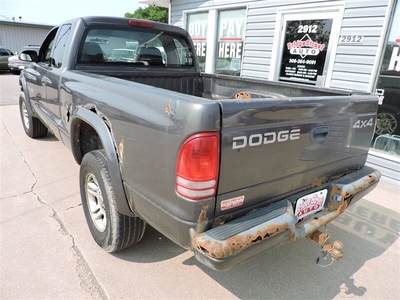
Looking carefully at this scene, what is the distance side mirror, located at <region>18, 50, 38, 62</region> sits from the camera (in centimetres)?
415

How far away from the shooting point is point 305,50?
17.7 feet

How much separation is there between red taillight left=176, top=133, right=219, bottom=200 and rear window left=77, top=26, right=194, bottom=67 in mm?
2205

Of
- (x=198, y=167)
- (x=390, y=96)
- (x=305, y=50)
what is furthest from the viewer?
(x=305, y=50)

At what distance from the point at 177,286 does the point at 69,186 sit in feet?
7.04

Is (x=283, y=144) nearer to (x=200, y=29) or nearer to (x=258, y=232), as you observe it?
(x=258, y=232)

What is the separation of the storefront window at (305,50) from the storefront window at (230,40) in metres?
1.33

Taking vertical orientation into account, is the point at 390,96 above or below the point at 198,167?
above

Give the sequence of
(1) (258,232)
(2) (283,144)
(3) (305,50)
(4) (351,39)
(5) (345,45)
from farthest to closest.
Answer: (3) (305,50) → (5) (345,45) → (4) (351,39) → (2) (283,144) → (1) (258,232)

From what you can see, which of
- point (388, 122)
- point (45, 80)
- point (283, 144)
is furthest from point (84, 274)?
point (388, 122)

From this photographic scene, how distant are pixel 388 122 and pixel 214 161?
165 inches

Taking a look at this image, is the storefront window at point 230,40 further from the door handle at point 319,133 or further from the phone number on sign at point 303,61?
the door handle at point 319,133

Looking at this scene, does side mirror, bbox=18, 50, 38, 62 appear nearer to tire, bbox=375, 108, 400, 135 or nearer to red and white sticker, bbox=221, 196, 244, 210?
red and white sticker, bbox=221, 196, 244, 210

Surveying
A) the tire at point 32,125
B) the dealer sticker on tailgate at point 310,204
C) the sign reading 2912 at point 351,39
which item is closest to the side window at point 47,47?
the tire at point 32,125

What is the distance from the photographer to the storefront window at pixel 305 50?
5.11 m
